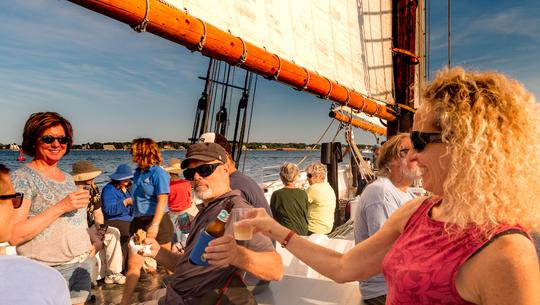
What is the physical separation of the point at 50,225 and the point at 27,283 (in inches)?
63.9

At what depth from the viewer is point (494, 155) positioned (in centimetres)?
108

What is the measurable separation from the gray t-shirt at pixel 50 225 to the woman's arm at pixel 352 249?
157 centimetres

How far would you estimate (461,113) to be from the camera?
1.12 m

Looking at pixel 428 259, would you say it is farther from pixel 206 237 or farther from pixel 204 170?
pixel 204 170

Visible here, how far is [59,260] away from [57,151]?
2.44 feet

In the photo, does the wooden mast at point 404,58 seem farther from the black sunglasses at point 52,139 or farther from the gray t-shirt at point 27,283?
the gray t-shirt at point 27,283

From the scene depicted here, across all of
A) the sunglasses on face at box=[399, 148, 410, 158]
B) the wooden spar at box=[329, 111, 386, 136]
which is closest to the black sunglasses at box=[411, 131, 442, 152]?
the sunglasses on face at box=[399, 148, 410, 158]

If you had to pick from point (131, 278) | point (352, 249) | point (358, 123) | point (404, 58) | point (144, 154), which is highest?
point (404, 58)

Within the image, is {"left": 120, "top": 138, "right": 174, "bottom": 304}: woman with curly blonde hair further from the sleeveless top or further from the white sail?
the sleeveless top

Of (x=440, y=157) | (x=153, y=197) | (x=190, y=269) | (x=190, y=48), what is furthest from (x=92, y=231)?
(x=440, y=157)

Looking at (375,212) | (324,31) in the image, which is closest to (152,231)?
(375,212)

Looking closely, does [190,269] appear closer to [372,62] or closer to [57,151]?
[57,151]

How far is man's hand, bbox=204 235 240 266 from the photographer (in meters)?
1.50

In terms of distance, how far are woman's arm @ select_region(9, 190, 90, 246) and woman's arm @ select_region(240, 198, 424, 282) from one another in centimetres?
138
